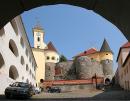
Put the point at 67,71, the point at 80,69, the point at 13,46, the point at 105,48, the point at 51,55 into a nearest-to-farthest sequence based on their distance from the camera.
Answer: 1. the point at 13,46
2. the point at 80,69
3. the point at 67,71
4. the point at 105,48
5. the point at 51,55

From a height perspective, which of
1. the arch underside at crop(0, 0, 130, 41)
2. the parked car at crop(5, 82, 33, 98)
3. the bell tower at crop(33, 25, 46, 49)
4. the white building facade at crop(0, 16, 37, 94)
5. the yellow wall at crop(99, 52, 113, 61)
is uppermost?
the bell tower at crop(33, 25, 46, 49)

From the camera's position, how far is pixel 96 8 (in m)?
6.45

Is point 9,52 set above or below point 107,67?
below

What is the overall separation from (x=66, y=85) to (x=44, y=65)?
638 inches

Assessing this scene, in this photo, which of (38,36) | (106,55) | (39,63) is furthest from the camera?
(38,36)

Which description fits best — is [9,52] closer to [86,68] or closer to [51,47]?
[86,68]

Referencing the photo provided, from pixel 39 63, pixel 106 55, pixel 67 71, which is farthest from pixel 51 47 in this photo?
pixel 39 63

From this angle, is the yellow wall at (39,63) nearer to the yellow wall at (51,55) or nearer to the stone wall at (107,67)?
the yellow wall at (51,55)

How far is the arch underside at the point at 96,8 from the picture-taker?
233 inches

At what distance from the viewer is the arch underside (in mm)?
5926

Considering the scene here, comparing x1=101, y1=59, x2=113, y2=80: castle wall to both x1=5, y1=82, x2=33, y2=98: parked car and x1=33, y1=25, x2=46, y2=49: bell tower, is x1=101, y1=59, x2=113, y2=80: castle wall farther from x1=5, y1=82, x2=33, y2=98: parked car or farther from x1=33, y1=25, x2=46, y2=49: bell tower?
x1=5, y1=82, x2=33, y2=98: parked car

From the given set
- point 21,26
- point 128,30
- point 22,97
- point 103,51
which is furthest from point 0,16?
point 103,51

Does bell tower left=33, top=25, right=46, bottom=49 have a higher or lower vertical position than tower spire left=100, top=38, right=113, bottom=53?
higher

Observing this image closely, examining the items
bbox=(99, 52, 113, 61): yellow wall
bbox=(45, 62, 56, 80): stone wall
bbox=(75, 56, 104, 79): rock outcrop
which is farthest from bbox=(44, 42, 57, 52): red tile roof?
bbox=(75, 56, 104, 79): rock outcrop
